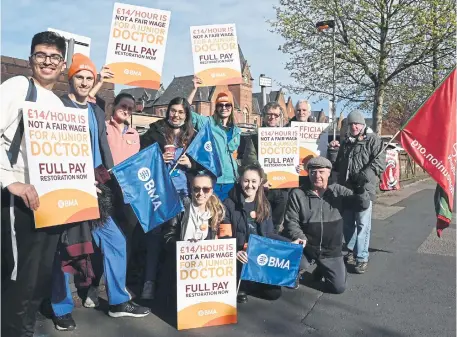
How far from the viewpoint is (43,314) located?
13.3 feet

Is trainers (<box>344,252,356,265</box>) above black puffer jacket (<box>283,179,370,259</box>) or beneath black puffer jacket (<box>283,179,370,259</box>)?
beneath

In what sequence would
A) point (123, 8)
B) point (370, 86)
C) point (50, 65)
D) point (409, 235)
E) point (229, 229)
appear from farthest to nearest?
point (370, 86)
point (409, 235)
point (123, 8)
point (229, 229)
point (50, 65)

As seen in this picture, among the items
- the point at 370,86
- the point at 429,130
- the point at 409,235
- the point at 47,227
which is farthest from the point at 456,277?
the point at 370,86

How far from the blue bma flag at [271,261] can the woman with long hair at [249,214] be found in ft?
0.51

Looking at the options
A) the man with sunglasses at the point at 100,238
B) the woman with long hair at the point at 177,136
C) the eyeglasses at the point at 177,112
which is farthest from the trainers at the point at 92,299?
the eyeglasses at the point at 177,112

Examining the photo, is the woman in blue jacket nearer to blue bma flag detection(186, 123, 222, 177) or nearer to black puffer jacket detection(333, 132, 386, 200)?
blue bma flag detection(186, 123, 222, 177)

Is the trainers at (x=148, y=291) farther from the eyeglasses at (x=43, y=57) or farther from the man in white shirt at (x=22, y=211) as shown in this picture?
the eyeglasses at (x=43, y=57)

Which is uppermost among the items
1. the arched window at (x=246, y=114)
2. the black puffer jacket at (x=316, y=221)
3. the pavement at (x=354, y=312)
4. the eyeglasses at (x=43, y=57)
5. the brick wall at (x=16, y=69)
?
the arched window at (x=246, y=114)

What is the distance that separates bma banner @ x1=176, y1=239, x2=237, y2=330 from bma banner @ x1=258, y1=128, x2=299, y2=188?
5.62 feet

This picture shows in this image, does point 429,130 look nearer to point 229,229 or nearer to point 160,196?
point 229,229

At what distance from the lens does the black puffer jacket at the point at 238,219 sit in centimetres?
454

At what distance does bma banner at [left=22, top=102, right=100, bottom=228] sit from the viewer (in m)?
2.81

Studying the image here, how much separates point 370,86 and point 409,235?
1193cm

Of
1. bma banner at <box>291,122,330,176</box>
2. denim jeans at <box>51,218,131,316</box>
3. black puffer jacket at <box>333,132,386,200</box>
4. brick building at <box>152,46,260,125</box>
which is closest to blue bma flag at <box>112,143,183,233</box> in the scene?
denim jeans at <box>51,218,131,316</box>
